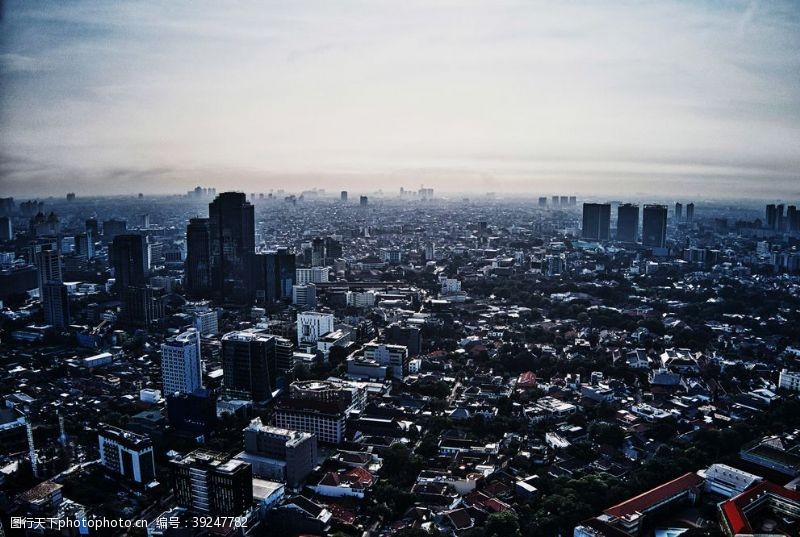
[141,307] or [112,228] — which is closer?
[141,307]

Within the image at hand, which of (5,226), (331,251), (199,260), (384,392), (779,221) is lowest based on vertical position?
(384,392)

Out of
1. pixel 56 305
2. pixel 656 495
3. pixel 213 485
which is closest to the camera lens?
pixel 213 485

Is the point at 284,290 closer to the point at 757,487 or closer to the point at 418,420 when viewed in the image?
the point at 418,420

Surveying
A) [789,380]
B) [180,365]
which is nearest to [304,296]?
[180,365]

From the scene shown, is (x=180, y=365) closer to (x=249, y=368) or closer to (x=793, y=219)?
(x=249, y=368)

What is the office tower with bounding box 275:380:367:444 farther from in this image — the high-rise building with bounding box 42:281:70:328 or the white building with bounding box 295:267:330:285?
the white building with bounding box 295:267:330:285

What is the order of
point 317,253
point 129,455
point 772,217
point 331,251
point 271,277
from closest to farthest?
point 129,455, point 271,277, point 317,253, point 772,217, point 331,251

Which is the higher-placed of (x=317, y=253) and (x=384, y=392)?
(x=317, y=253)
